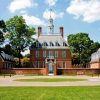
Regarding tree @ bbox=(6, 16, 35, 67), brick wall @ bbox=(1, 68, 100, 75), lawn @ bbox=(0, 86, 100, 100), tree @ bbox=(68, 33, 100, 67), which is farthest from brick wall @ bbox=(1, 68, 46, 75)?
lawn @ bbox=(0, 86, 100, 100)

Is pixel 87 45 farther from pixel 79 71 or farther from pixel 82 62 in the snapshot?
pixel 79 71

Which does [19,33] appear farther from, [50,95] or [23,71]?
[50,95]

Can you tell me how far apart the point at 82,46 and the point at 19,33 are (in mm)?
25140

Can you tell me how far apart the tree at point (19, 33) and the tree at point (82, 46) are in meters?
20.8

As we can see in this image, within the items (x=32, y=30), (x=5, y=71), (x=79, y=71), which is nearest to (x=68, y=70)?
(x=79, y=71)

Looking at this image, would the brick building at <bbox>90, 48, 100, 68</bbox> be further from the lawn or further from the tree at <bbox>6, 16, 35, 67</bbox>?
the lawn

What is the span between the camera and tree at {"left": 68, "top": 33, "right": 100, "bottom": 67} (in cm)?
9332

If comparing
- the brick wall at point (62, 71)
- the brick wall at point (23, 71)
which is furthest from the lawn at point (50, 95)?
the brick wall at point (23, 71)

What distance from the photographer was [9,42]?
3039 inches

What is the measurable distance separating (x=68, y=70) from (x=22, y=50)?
58.8 ft

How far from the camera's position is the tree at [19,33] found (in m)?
75.7

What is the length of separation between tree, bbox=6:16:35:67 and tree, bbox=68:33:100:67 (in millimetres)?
20780

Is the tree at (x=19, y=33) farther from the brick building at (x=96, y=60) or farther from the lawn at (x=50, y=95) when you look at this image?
the lawn at (x=50, y=95)

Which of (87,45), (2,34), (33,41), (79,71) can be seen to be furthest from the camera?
(87,45)
